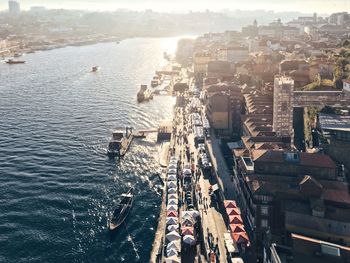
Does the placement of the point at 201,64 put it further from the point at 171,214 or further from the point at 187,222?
the point at 187,222

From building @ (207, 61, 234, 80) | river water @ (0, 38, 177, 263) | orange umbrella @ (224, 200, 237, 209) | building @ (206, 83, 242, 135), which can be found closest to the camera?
river water @ (0, 38, 177, 263)

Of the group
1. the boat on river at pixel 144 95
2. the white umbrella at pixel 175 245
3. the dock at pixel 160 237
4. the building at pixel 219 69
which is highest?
the building at pixel 219 69

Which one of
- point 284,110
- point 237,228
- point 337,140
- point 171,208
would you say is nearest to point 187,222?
point 171,208

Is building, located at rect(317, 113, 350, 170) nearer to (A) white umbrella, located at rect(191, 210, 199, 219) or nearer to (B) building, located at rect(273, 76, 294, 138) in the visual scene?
(B) building, located at rect(273, 76, 294, 138)

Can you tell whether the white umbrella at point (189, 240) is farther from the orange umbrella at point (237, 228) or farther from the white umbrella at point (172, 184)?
the white umbrella at point (172, 184)

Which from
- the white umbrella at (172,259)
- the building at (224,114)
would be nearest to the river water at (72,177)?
the white umbrella at (172,259)

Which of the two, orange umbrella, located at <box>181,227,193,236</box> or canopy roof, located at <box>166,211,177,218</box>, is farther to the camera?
canopy roof, located at <box>166,211,177,218</box>

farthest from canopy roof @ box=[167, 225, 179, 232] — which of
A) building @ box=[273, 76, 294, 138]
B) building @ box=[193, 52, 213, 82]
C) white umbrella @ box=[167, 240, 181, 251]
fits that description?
building @ box=[193, 52, 213, 82]

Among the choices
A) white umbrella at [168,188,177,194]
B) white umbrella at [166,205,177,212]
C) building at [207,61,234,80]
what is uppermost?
building at [207,61,234,80]
